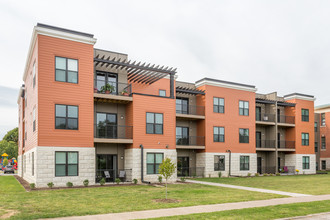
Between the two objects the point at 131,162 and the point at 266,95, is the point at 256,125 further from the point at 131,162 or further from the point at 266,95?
the point at 131,162

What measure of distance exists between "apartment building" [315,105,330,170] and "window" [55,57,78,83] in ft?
126

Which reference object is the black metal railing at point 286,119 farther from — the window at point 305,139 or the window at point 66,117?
the window at point 66,117

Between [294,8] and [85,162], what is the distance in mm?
15186

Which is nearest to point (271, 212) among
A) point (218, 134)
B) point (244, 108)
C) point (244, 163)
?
point (218, 134)

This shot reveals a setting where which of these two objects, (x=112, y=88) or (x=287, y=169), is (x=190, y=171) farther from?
(x=287, y=169)

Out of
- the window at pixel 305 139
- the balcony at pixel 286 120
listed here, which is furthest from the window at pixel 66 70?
the window at pixel 305 139

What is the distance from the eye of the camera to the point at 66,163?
19.4 m

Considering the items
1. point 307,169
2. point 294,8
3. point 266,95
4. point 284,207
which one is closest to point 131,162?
point 284,207

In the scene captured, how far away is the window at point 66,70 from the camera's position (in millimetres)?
19531

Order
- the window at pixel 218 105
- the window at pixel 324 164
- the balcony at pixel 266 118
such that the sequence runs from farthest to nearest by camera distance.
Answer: the window at pixel 324 164
the balcony at pixel 266 118
the window at pixel 218 105

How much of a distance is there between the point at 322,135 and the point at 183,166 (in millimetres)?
28719

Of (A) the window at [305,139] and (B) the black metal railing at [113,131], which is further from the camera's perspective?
(A) the window at [305,139]

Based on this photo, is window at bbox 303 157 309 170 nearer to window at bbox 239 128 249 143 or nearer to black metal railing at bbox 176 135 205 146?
window at bbox 239 128 249 143

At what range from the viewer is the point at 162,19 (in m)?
14.6
